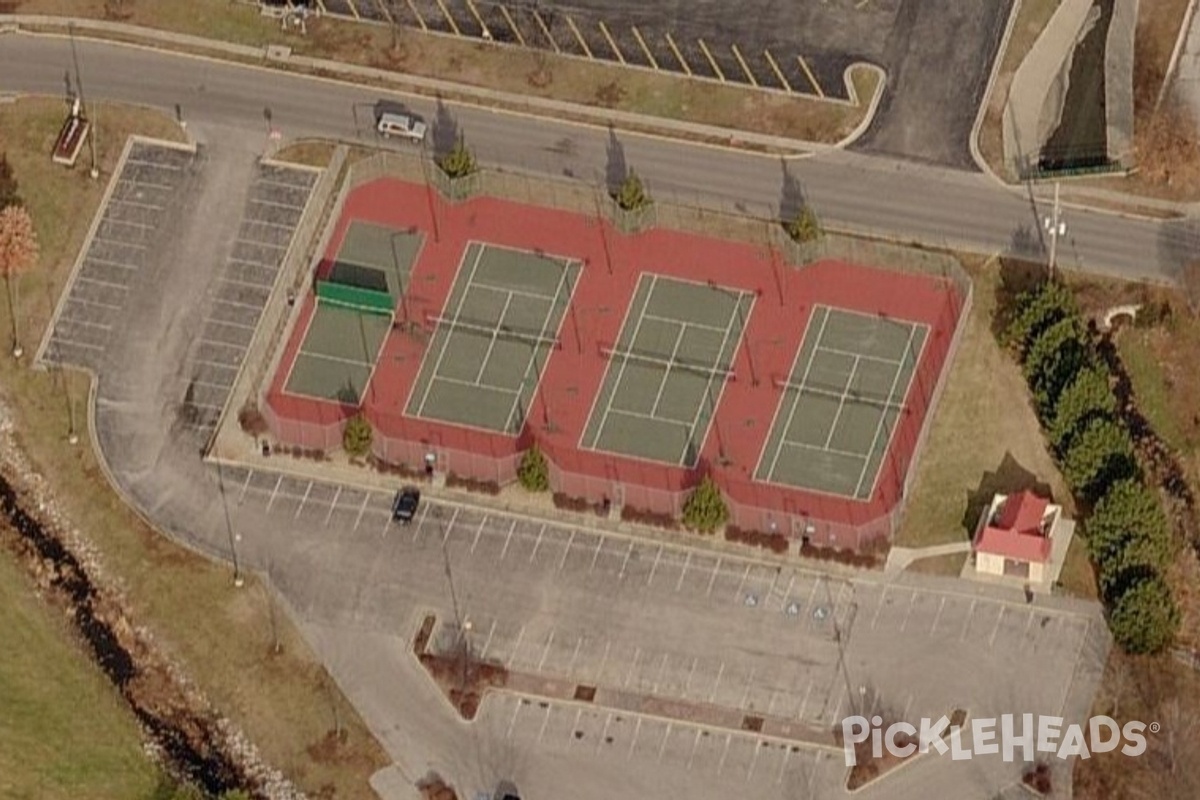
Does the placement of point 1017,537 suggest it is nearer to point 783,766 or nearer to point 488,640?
point 783,766

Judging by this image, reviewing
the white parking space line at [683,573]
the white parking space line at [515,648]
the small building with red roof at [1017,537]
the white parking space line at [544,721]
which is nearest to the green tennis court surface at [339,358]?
the white parking space line at [515,648]

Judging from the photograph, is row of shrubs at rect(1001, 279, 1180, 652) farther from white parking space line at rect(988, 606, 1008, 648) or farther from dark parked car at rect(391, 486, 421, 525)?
dark parked car at rect(391, 486, 421, 525)

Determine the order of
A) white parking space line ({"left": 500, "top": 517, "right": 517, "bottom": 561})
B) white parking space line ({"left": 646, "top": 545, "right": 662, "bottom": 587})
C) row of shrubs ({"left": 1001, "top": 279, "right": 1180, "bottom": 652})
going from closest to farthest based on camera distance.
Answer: row of shrubs ({"left": 1001, "top": 279, "right": 1180, "bottom": 652}), white parking space line ({"left": 646, "top": 545, "right": 662, "bottom": 587}), white parking space line ({"left": 500, "top": 517, "right": 517, "bottom": 561})

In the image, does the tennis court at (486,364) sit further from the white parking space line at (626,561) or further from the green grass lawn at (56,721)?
the green grass lawn at (56,721)

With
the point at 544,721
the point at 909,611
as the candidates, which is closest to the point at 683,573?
the point at 544,721

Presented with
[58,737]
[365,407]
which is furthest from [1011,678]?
[58,737]

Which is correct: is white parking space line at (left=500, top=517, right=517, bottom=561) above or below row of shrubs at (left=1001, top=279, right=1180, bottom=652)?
below

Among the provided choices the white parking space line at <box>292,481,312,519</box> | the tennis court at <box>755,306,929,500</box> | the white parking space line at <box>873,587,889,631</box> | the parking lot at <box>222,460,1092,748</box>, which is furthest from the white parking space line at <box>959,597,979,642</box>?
the white parking space line at <box>292,481,312,519</box>
